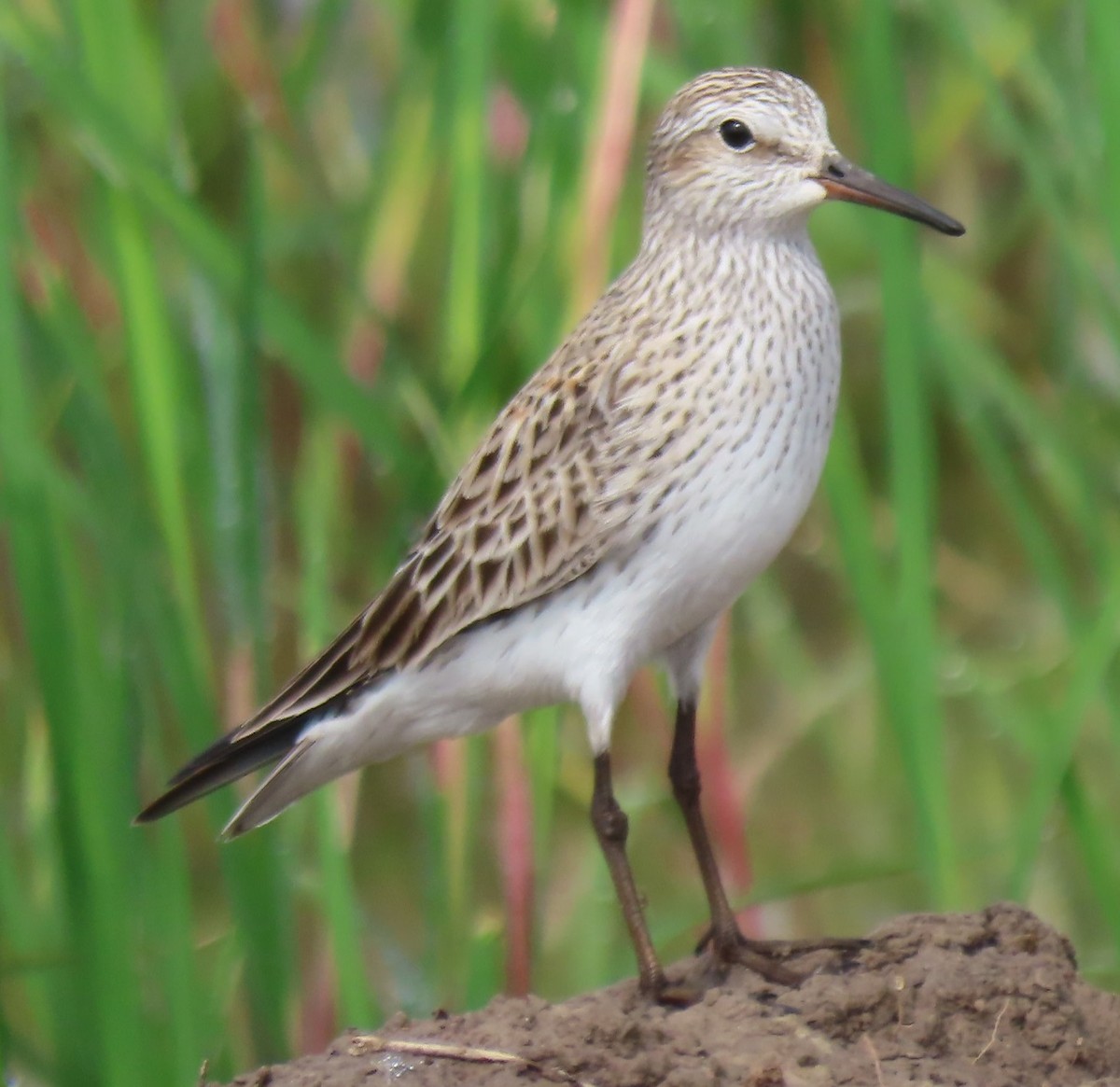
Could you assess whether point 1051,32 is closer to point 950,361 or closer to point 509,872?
point 950,361

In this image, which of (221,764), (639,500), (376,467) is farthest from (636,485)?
(376,467)

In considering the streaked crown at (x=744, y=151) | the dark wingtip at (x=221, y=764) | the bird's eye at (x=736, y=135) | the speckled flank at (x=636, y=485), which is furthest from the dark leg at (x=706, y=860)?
the bird's eye at (x=736, y=135)

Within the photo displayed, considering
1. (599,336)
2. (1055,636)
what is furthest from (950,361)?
(1055,636)

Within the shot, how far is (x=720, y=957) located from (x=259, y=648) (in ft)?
3.20

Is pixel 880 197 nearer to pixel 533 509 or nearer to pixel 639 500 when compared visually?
pixel 639 500

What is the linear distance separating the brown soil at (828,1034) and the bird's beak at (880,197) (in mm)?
1125

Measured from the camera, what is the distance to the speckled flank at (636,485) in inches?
142

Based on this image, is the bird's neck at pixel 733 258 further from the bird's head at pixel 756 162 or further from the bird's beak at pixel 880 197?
the bird's beak at pixel 880 197

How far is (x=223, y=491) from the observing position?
3.99m

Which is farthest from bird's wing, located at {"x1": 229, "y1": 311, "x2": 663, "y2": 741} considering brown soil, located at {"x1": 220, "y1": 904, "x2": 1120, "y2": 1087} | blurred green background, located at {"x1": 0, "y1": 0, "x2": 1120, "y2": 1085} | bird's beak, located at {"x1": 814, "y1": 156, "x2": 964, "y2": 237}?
brown soil, located at {"x1": 220, "y1": 904, "x2": 1120, "y2": 1087}

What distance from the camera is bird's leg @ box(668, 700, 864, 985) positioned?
11.9ft

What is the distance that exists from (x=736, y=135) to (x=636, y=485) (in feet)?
2.17

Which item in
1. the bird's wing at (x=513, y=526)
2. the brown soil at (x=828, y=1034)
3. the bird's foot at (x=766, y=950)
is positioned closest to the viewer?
the brown soil at (x=828, y=1034)

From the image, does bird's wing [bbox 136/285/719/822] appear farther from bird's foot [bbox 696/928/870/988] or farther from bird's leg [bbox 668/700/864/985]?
bird's foot [bbox 696/928/870/988]
